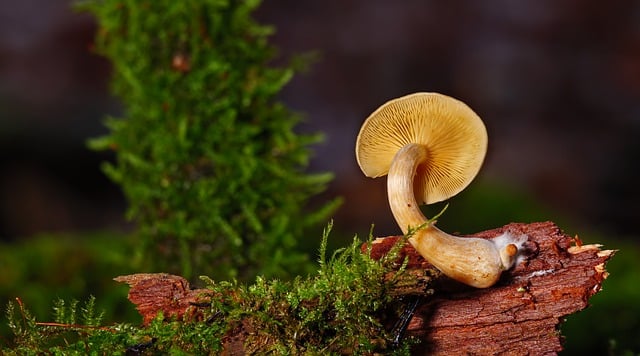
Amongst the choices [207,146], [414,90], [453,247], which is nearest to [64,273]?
[207,146]

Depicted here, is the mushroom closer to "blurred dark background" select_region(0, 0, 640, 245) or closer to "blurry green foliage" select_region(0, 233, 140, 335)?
"blurry green foliage" select_region(0, 233, 140, 335)

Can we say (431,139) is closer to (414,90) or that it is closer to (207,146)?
(207,146)

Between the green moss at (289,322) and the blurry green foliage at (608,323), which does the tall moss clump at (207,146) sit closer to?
the green moss at (289,322)

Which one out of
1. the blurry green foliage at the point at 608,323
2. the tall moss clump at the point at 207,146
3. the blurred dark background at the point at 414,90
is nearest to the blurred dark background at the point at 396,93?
the blurred dark background at the point at 414,90

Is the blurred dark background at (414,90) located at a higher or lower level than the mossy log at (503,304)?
higher

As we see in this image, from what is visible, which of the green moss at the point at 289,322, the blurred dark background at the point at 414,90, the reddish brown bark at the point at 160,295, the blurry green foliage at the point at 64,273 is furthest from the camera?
the blurred dark background at the point at 414,90

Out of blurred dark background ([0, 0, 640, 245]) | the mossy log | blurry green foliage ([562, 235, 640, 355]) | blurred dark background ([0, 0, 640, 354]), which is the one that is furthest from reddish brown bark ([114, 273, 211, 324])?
blurred dark background ([0, 0, 640, 245])
